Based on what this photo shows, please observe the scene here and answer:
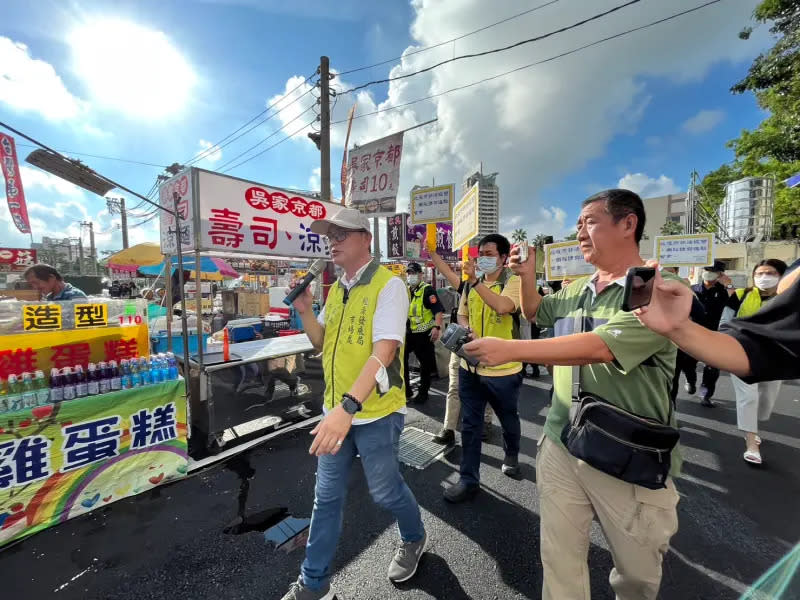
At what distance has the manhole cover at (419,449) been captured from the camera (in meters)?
3.42

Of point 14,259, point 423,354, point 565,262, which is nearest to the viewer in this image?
point 565,262

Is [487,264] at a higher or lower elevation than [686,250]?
lower

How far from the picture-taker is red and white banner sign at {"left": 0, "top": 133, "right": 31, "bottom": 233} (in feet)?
34.9

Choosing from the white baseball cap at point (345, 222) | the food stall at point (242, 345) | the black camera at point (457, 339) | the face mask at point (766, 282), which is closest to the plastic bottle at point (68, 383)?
the food stall at point (242, 345)

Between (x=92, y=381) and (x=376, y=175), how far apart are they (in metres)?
3.74

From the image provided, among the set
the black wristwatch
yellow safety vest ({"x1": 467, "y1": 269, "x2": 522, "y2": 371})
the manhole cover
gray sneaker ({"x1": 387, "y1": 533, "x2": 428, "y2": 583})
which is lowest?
the manhole cover

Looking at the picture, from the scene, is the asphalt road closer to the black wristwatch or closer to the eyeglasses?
the black wristwatch

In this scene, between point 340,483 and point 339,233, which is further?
point 339,233

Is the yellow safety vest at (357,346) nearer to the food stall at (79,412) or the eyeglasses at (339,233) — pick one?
the eyeglasses at (339,233)

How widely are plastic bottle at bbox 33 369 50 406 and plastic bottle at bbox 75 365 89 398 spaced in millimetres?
159

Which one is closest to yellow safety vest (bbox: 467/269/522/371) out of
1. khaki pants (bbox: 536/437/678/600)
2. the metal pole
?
khaki pants (bbox: 536/437/678/600)

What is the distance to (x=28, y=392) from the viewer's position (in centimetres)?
249

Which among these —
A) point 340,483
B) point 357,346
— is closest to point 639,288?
point 357,346

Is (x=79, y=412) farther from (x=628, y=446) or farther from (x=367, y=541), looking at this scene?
(x=628, y=446)
